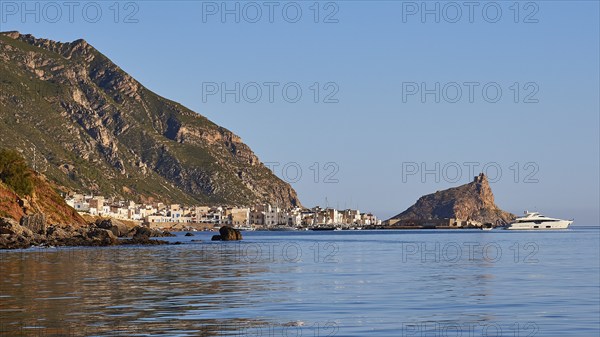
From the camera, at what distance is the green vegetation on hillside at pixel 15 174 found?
156250 mm

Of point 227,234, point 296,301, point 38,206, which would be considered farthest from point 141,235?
point 296,301

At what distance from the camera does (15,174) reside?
158625 millimetres

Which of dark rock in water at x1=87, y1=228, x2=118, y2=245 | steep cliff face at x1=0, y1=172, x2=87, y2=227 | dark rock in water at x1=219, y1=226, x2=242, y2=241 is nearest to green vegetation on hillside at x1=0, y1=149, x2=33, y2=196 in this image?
steep cliff face at x1=0, y1=172, x2=87, y2=227

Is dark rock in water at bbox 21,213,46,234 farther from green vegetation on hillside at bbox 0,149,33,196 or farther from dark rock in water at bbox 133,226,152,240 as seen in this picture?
green vegetation on hillside at bbox 0,149,33,196

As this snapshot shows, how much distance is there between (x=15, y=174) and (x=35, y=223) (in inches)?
1009

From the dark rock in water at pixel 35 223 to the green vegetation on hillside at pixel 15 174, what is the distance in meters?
19.2

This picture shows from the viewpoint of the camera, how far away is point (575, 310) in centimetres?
3975

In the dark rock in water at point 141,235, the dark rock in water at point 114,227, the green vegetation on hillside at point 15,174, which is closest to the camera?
the dark rock in water at point 141,235

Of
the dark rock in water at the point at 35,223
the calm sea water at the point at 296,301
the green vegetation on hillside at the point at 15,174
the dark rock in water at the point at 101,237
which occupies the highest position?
the green vegetation on hillside at the point at 15,174

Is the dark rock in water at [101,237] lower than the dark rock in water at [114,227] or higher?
lower

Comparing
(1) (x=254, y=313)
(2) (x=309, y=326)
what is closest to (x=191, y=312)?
(1) (x=254, y=313)

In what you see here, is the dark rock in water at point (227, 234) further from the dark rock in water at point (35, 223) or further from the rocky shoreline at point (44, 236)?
the dark rock in water at point (35, 223)

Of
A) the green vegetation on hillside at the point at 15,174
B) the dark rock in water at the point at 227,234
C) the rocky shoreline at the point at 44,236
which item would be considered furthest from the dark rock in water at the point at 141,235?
the green vegetation on hillside at the point at 15,174

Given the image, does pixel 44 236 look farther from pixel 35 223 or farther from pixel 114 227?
pixel 114 227
